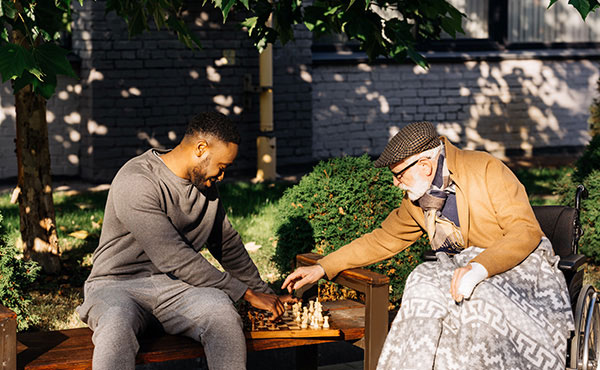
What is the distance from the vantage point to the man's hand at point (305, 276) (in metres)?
4.57

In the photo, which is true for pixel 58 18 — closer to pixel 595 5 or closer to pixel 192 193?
pixel 192 193

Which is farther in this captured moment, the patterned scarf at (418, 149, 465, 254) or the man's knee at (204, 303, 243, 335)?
the patterned scarf at (418, 149, 465, 254)

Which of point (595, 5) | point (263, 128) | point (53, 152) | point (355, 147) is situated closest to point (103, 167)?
point (53, 152)

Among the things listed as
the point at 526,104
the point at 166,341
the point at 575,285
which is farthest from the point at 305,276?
the point at 526,104

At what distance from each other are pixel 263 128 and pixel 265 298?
807cm

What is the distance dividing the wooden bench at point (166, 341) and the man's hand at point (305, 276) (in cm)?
10

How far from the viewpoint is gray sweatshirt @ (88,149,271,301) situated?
13.0 ft

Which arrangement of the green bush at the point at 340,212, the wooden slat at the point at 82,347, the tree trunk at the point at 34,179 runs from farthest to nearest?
the tree trunk at the point at 34,179 → the green bush at the point at 340,212 → the wooden slat at the point at 82,347

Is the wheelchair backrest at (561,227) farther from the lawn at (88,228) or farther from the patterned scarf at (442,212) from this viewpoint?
the lawn at (88,228)

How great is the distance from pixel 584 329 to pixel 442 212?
0.89m

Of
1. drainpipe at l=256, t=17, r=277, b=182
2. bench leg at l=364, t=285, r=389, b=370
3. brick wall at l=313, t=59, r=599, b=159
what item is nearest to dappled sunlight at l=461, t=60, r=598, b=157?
brick wall at l=313, t=59, r=599, b=159

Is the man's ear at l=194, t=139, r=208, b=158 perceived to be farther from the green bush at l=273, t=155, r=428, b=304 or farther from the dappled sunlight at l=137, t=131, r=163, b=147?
the dappled sunlight at l=137, t=131, r=163, b=147

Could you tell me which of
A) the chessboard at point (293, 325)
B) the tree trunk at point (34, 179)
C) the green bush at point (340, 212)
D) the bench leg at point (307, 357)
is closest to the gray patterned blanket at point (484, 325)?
the chessboard at point (293, 325)

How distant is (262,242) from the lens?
802 cm
